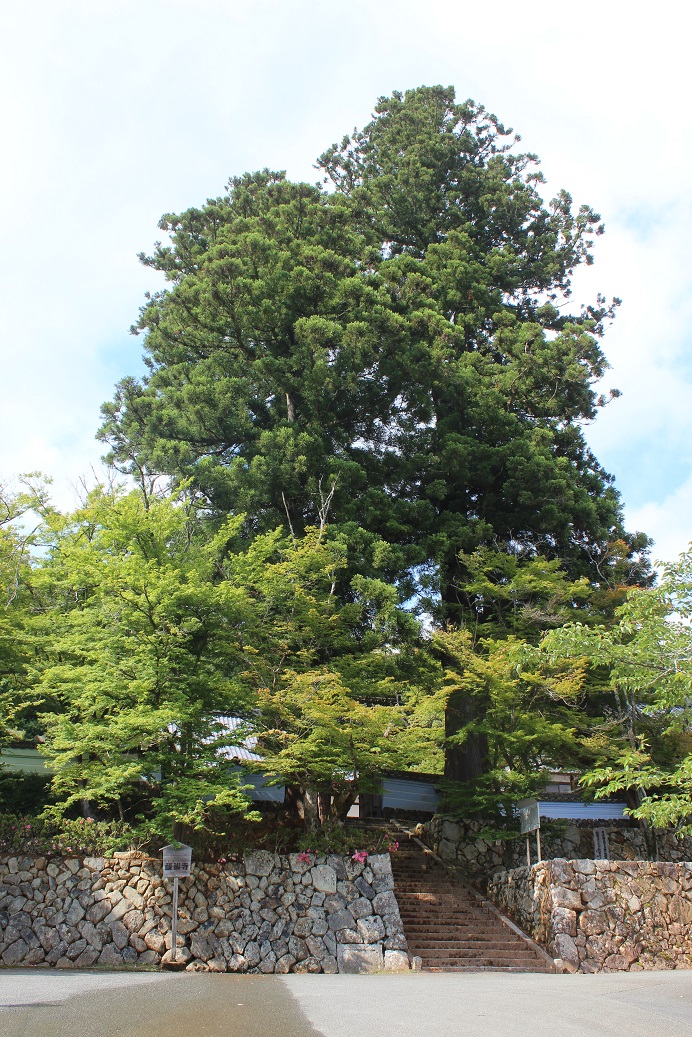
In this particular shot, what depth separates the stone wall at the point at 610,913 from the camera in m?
12.0

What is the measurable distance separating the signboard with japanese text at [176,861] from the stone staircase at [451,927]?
12.7 feet

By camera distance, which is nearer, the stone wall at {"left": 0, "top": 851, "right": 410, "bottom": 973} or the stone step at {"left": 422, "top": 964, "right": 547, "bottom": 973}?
the stone wall at {"left": 0, "top": 851, "right": 410, "bottom": 973}

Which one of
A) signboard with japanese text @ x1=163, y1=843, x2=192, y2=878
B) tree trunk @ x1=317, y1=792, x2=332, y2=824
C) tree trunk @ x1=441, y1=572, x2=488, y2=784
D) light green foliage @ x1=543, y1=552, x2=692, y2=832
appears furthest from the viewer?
tree trunk @ x1=441, y1=572, x2=488, y2=784

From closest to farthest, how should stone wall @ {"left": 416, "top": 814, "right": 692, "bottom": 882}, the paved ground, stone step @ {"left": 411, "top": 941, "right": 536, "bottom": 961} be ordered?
the paved ground
stone step @ {"left": 411, "top": 941, "right": 536, "bottom": 961}
stone wall @ {"left": 416, "top": 814, "right": 692, "bottom": 882}

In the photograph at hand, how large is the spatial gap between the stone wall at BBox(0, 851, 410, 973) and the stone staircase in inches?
32.8

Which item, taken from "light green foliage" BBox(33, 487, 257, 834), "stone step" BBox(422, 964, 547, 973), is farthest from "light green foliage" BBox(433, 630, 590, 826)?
"light green foliage" BBox(33, 487, 257, 834)

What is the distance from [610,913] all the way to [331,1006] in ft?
23.8

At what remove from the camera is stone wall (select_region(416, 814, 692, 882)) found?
15.3 metres

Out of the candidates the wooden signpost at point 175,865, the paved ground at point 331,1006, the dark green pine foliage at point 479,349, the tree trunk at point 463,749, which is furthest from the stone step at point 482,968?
the dark green pine foliage at point 479,349

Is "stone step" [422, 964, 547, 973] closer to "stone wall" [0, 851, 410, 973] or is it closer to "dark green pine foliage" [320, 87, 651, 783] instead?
"stone wall" [0, 851, 410, 973]

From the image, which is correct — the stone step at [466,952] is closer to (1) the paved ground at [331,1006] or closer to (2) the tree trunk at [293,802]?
(1) the paved ground at [331,1006]

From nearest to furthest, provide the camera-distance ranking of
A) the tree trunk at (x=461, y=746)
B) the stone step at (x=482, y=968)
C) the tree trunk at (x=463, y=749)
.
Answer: the stone step at (x=482, y=968) → the tree trunk at (x=461, y=746) → the tree trunk at (x=463, y=749)

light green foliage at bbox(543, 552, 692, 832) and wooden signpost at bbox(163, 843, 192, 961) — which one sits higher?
light green foliage at bbox(543, 552, 692, 832)

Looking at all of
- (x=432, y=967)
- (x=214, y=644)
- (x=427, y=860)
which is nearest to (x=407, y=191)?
(x=214, y=644)
